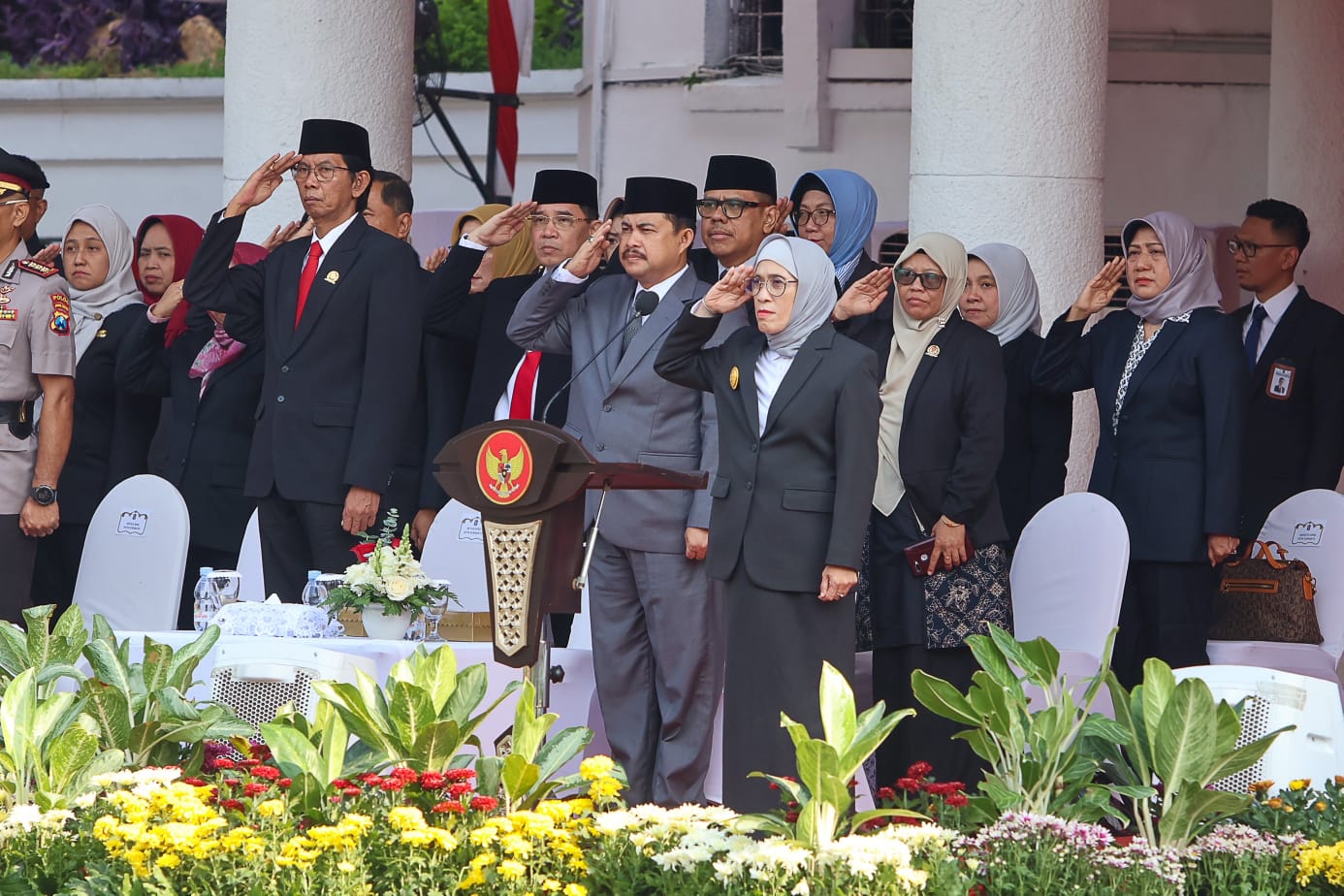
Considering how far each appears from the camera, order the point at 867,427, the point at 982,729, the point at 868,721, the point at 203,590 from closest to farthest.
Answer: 1. the point at 868,721
2. the point at 982,729
3. the point at 867,427
4. the point at 203,590

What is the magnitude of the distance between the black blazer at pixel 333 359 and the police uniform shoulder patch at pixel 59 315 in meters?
0.42

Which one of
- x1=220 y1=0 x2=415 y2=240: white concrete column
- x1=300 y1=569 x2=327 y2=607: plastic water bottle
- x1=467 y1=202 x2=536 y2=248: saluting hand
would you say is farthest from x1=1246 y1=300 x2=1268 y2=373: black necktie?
x1=300 y1=569 x2=327 y2=607: plastic water bottle

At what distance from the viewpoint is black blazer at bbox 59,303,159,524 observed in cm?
711

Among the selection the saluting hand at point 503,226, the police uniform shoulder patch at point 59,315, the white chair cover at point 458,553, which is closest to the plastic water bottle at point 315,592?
the white chair cover at point 458,553

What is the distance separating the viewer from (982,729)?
3.87 m

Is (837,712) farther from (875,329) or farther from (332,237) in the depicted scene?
(332,237)

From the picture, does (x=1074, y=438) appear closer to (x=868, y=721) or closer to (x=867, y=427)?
(x=867, y=427)

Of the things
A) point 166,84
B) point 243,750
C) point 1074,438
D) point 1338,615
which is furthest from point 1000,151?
point 166,84

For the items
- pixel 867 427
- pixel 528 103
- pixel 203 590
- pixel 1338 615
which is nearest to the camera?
pixel 867 427

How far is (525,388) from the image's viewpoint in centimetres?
646

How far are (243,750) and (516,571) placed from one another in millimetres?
623

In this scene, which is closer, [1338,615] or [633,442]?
[633,442]

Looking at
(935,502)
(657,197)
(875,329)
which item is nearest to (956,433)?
(935,502)

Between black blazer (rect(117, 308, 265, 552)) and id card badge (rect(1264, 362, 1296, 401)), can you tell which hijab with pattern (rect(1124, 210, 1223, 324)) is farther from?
black blazer (rect(117, 308, 265, 552))
